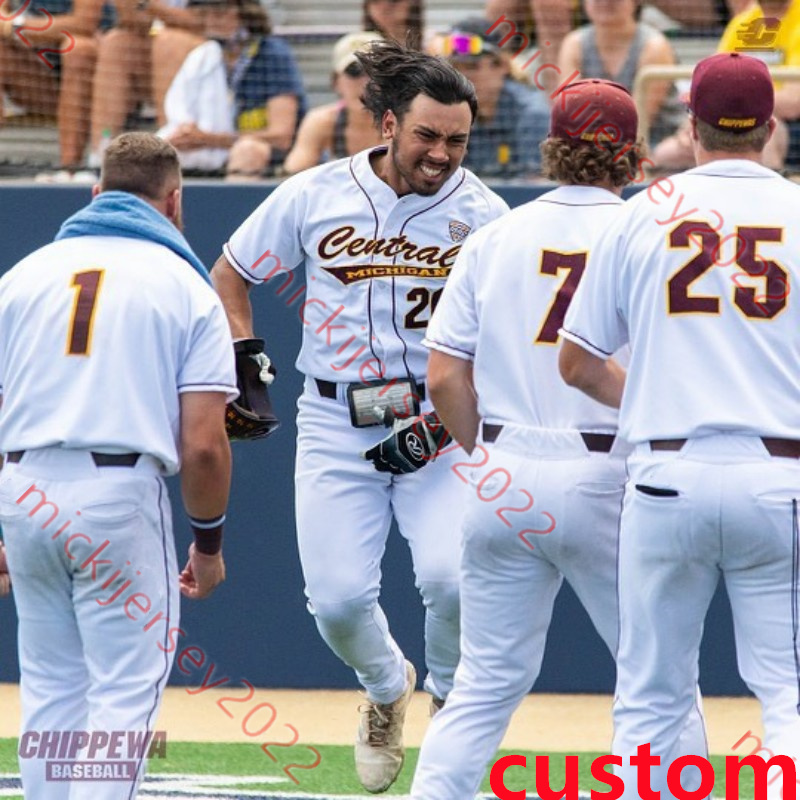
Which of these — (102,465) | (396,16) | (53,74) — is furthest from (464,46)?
(102,465)

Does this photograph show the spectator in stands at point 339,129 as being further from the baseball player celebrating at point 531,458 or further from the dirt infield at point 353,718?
the baseball player celebrating at point 531,458

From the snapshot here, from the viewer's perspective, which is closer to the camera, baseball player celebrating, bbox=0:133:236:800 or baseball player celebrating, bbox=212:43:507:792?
baseball player celebrating, bbox=0:133:236:800

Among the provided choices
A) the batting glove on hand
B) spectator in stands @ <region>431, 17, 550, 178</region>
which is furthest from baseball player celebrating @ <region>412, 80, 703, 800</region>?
spectator in stands @ <region>431, 17, 550, 178</region>

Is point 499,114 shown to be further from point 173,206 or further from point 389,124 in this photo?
point 173,206

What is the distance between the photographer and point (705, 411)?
346 centimetres

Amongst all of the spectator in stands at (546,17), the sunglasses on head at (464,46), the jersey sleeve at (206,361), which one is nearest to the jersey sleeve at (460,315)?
the jersey sleeve at (206,361)

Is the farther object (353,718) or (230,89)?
(230,89)

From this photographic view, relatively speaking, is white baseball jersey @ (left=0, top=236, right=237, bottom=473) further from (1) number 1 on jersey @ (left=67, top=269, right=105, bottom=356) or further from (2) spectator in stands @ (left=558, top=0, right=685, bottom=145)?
(2) spectator in stands @ (left=558, top=0, right=685, bottom=145)

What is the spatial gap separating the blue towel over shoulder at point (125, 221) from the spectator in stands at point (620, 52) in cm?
384

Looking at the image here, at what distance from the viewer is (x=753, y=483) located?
3432mm

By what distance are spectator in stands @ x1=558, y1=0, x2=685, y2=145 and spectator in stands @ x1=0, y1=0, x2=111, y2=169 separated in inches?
92.4

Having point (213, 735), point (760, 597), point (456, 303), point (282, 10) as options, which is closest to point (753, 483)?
point (760, 597)

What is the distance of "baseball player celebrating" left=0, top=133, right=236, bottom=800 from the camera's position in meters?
3.64

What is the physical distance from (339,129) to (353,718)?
2746mm
